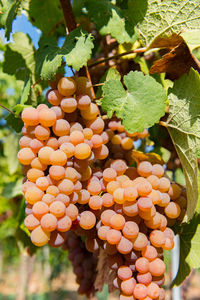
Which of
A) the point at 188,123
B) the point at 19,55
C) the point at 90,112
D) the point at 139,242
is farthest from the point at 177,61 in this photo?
the point at 19,55

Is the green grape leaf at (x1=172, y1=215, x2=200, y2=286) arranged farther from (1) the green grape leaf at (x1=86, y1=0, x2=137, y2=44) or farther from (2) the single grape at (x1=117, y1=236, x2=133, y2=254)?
(1) the green grape leaf at (x1=86, y1=0, x2=137, y2=44)

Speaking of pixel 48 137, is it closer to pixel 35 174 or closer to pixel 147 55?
pixel 35 174

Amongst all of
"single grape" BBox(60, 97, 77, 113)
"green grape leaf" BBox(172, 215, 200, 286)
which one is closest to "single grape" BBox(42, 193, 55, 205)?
"single grape" BBox(60, 97, 77, 113)

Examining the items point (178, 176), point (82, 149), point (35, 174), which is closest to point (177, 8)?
point (82, 149)

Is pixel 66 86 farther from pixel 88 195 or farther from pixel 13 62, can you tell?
pixel 13 62

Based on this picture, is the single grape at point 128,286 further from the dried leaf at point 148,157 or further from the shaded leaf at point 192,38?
the shaded leaf at point 192,38

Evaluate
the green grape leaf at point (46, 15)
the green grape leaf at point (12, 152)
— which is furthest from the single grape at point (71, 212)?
the green grape leaf at point (12, 152)

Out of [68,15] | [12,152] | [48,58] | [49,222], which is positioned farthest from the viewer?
[12,152]
